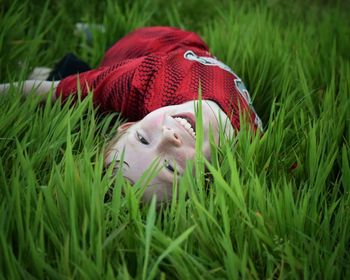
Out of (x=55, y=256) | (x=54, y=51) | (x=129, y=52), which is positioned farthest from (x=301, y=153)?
(x=54, y=51)

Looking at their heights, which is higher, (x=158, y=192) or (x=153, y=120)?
(x=153, y=120)

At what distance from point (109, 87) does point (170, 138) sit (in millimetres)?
374

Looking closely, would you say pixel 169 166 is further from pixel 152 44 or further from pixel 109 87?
pixel 152 44

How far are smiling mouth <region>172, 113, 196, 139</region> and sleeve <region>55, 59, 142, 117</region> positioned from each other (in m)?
0.23

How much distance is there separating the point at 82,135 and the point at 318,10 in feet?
6.26

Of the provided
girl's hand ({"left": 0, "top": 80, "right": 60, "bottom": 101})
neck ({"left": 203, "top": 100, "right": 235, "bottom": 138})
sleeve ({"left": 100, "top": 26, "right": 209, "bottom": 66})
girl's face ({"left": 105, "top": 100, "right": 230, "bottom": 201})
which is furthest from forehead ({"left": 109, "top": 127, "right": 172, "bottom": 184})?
sleeve ({"left": 100, "top": 26, "right": 209, "bottom": 66})

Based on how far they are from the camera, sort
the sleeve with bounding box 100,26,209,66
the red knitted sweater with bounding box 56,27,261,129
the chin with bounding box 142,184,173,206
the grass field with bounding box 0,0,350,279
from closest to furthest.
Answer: the grass field with bounding box 0,0,350,279 < the chin with bounding box 142,184,173,206 < the red knitted sweater with bounding box 56,27,261,129 < the sleeve with bounding box 100,26,209,66

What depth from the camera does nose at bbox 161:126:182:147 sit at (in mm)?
1049

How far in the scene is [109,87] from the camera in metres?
1.34

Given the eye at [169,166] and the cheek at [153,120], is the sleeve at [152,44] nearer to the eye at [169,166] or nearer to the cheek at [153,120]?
the cheek at [153,120]

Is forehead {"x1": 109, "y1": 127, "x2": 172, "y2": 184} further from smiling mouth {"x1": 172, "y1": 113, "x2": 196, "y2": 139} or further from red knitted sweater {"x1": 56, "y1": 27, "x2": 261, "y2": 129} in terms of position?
red knitted sweater {"x1": 56, "y1": 27, "x2": 261, "y2": 129}

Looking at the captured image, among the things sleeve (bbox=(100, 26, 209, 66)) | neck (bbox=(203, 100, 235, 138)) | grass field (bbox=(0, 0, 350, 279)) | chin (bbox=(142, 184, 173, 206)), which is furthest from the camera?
sleeve (bbox=(100, 26, 209, 66))

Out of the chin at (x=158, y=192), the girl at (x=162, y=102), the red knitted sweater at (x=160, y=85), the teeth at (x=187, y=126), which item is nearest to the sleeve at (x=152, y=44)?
the girl at (x=162, y=102)

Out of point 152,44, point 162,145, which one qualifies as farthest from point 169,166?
point 152,44
